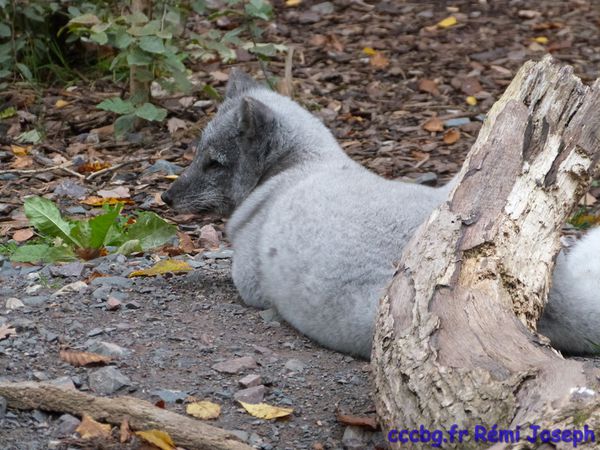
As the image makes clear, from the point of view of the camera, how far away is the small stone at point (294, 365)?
418cm

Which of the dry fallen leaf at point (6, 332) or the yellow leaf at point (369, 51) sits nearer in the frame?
the dry fallen leaf at point (6, 332)

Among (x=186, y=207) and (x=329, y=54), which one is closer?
(x=186, y=207)

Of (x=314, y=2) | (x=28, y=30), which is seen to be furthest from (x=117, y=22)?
(x=314, y=2)

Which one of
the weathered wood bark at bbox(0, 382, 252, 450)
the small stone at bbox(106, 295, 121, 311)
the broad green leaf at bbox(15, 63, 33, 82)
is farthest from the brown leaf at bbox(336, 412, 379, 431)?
the broad green leaf at bbox(15, 63, 33, 82)

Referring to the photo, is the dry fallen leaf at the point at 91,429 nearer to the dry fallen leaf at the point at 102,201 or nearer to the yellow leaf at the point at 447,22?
the dry fallen leaf at the point at 102,201

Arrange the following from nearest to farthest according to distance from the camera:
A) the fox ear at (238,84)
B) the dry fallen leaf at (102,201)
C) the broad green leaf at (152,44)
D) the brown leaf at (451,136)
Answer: the fox ear at (238,84) → the dry fallen leaf at (102,201) → the broad green leaf at (152,44) → the brown leaf at (451,136)

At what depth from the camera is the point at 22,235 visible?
6.08 metres

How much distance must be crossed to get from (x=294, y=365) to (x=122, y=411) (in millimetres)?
917

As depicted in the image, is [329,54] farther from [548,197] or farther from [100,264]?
[548,197]

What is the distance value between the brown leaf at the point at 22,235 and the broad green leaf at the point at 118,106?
1.49m

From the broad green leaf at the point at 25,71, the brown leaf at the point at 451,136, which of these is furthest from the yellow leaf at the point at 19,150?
the brown leaf at the point at 451,136

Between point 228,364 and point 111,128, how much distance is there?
4254 millimetres

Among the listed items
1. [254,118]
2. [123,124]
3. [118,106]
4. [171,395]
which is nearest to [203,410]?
[171,395]

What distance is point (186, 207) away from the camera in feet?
18.6
